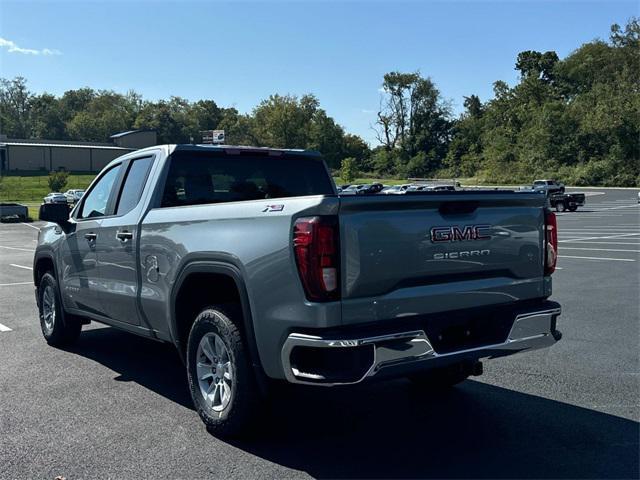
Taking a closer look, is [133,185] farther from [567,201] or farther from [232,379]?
[567,201]

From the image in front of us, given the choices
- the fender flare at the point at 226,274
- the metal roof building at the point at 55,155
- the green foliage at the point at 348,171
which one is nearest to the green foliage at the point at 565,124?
the green foliage at the point at 348,171

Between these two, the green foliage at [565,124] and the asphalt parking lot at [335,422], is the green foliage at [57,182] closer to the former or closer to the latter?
the green foliage at [565,124]

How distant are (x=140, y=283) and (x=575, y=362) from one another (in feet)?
13.3

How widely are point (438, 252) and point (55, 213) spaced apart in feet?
13.5

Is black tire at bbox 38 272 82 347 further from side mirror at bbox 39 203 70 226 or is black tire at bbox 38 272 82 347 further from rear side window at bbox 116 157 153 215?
rear side window at bbox 116 157 153 215

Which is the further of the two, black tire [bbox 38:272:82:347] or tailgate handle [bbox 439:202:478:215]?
black tire [bbox 38:272:82:347]

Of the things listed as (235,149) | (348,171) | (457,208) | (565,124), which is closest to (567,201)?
(348,171)

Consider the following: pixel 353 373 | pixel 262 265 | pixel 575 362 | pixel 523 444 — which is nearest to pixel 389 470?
pixel 353 373

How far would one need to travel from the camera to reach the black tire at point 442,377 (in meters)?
4.97

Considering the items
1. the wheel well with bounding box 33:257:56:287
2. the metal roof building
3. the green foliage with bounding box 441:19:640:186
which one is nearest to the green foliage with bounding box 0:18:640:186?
the green foliage with bounding box 441:19:640:186

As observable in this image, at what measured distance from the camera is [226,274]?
13.6 feet

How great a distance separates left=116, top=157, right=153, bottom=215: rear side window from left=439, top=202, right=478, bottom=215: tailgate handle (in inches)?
106

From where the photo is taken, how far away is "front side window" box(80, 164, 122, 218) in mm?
6102

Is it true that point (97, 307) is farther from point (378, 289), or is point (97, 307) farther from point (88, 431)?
point (378, 289)
